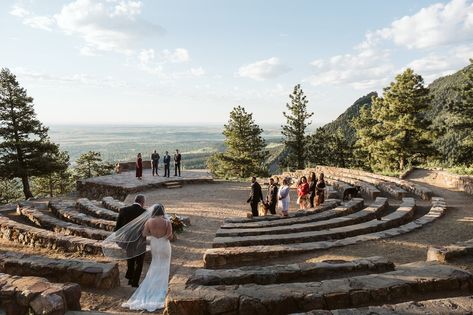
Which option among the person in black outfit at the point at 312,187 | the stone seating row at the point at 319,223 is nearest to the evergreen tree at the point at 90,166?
the person in black outfit at the point at 312,187

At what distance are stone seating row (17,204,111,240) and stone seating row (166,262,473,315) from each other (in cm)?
656

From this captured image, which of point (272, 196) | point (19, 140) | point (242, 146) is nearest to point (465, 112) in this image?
point (242, 146)

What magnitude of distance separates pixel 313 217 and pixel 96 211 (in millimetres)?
9215

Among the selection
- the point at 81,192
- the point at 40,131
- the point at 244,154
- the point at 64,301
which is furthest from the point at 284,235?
the point at 244,154

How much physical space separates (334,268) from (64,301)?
492cm

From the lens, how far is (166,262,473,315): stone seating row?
5.05 metres

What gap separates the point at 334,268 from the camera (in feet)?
22.5

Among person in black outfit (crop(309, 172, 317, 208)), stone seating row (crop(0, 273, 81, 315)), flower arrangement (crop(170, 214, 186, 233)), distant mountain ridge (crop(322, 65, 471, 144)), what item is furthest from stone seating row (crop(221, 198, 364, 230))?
distant mountain ridge (crop(322, 65, 471, 144))

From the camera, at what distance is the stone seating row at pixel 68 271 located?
293 inches

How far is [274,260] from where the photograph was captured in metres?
9.10

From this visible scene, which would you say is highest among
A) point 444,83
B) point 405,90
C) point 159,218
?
point 444,83

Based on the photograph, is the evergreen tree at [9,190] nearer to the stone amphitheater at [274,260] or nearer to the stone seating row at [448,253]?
the stone amphitheater at [274,260]

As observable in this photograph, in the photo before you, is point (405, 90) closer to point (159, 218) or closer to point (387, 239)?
point (387, 239)

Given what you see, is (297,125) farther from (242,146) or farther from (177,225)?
(177,225)
